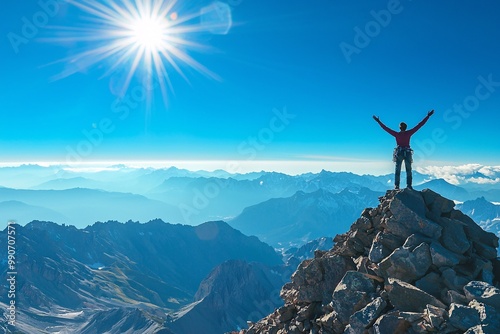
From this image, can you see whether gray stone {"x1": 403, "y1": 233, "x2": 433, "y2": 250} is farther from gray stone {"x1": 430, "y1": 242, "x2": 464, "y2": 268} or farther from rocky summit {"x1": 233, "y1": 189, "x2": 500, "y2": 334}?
gray stone {"x1": 430, "y1": 242, "x2": 464, "y2": 268}

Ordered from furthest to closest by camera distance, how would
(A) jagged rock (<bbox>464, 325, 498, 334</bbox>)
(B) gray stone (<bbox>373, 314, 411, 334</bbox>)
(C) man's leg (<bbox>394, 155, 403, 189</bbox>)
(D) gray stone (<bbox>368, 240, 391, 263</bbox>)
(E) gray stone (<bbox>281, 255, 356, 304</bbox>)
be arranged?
(C) man's leg (<bbox>394, 155, 403, 189</bbox>) < (E) gray stone (<bbox>281, 255, 356, 304</bbox>) < (D) gray stone (<bbox>368, 240, 391, 263</bbox>) < (B) gray stone (<bbox>373, 314, 411, 334</bbox>) < (A) jagged rock (<bbox>464, 325, 498, 334</bbox>)

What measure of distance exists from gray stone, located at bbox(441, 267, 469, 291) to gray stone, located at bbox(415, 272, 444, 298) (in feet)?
1.19

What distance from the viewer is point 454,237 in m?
23.4

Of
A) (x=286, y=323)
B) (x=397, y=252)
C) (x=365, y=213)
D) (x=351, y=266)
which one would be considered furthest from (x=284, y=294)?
(x=397, y=252)

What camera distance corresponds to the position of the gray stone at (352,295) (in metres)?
20.8

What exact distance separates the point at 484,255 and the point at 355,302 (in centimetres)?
1071

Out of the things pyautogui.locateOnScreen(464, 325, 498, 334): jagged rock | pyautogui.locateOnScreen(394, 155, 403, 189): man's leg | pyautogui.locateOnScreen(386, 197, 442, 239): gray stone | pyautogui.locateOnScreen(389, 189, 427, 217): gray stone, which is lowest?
pyautogui.locateOnScreen(464, 325, 498, 334): jagged rock

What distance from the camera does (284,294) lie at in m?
30.8

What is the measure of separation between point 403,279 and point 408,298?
6.45 ft

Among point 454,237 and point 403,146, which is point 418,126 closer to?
point 403,146

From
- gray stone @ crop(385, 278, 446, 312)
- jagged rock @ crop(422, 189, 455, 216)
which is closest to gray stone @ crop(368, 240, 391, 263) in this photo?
gray stone @ crop(385, 278, 446, 312)

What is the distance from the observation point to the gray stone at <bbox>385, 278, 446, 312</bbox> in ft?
61.0

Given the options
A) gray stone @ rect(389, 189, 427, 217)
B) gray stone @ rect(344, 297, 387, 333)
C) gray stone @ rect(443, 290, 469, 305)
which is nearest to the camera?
gray stone @ rect(443, 290, 469, 305)

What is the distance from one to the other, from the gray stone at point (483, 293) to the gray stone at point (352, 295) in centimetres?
521
